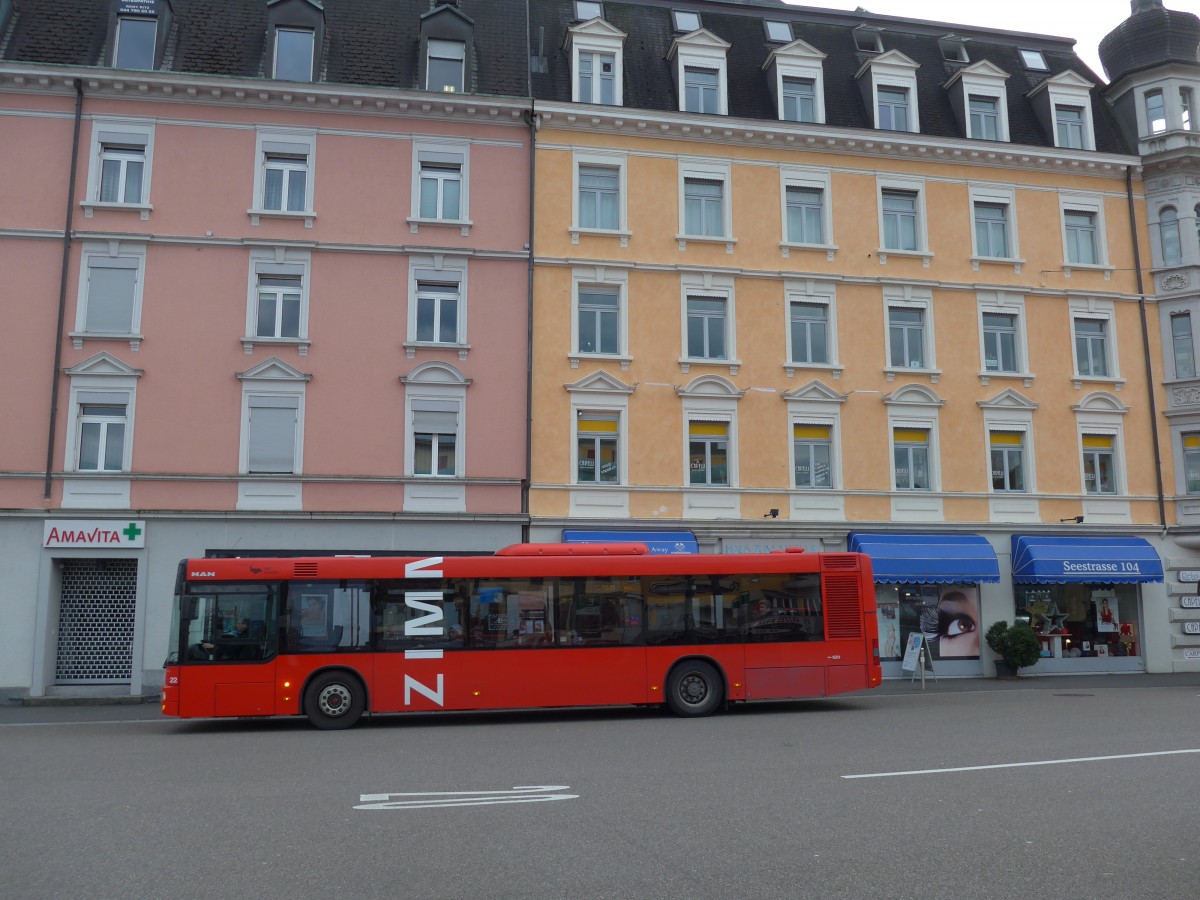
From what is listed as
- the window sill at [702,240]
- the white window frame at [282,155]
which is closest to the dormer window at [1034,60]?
the window sill at [702,240]

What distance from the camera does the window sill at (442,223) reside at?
24.0 m

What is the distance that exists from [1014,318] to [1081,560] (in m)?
6.37

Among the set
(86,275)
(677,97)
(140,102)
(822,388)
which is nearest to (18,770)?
(86,275)

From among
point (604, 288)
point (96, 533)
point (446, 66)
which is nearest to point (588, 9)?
point (446, 66)

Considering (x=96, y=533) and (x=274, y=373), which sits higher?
(x=274, y=373)

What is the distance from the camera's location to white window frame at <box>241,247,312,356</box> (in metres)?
23.0

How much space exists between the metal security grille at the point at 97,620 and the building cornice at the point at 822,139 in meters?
14.2

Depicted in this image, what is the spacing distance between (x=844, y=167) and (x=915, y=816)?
20.9m

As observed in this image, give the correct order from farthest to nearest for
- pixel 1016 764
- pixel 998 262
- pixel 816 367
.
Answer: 1. pixel 998 262
2. pixel 816 367
3. pixel 1016 764

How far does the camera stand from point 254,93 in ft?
76.8

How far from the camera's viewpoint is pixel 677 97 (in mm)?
26031

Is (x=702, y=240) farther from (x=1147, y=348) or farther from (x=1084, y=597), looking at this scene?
(x=1084, y=597)

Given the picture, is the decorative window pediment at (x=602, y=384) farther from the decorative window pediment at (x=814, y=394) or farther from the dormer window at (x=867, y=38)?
the dormer window at (x=867, y=38)

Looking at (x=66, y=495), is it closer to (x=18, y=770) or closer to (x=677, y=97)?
(x=18, y=770)
